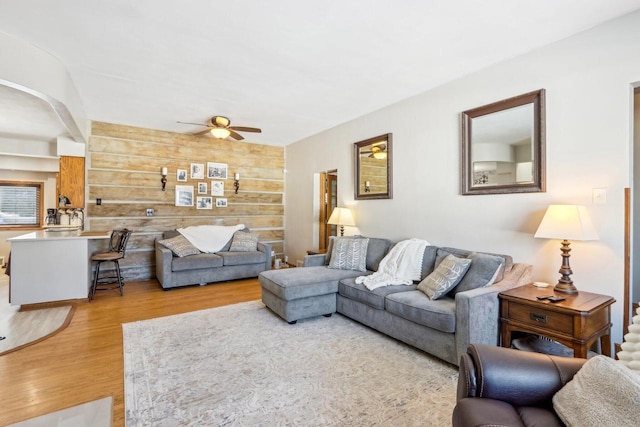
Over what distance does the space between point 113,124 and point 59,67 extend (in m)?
2.31

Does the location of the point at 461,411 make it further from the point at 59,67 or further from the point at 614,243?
the point at 59,67

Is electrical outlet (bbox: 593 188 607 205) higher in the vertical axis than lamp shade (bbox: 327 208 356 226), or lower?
higher

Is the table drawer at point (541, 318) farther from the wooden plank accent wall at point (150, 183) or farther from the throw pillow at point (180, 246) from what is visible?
the wooden plank accent wall at point (150, 183)

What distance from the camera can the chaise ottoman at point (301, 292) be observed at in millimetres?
3314

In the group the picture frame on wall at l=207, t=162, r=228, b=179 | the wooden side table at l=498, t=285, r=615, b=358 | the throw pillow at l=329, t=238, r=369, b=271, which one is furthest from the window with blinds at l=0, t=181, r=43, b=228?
the wooden side table at l=498, t=285, r=615, b=358

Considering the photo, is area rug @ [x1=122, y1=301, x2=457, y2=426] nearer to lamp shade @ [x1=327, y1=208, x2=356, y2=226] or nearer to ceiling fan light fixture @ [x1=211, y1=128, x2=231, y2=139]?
lamp shade @ [x1=327, y1=208, x2=356, y2=226]

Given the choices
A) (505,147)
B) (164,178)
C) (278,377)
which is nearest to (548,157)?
(505,147)

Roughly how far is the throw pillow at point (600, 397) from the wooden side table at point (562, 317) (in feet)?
3.53

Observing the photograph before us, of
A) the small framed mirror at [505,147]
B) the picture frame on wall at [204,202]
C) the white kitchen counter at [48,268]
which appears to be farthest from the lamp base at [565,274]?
the picture frame on wall at [204,202]

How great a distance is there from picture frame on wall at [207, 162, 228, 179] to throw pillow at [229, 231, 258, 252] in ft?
4.20

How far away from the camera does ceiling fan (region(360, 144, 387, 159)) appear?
4.37 metres

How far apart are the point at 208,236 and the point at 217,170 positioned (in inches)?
55.4

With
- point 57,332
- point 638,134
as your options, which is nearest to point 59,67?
point 57,332

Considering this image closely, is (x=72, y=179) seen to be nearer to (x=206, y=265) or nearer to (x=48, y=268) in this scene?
(x=48, y=268)
